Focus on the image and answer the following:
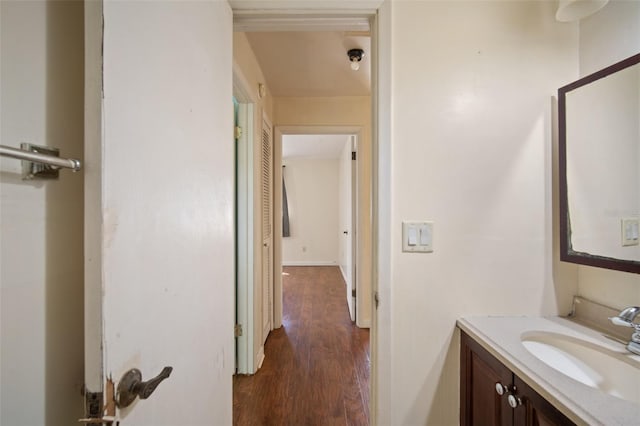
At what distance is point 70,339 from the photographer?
1.76 ft

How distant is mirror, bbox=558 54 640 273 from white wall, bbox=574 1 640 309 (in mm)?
89

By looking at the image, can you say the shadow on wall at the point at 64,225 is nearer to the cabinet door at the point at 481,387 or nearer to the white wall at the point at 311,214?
the cabinet door at the point at 481,387

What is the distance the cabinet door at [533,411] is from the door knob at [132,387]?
0.94 metres

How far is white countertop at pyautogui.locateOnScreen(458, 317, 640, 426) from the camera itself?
0.59m

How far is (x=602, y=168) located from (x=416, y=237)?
2.30ft

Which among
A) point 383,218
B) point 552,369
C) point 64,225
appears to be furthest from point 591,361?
point 64,225

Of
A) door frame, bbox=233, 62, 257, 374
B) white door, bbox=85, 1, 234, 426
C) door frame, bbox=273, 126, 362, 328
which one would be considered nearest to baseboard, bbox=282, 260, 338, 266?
door frame, bbox=273, 126, 362, 328

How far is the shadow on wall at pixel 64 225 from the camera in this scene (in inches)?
19.9

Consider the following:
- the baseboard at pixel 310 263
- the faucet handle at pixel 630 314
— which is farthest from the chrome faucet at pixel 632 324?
the baseboard at pixel 310 263

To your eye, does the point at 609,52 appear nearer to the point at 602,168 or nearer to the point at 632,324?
the point at 602,168

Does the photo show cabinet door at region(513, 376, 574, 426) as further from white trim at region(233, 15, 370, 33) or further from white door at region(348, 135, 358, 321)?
white door at region(348, 135, 358, 321)

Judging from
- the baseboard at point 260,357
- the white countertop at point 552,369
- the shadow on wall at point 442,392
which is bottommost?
the baseboard at point 260,357

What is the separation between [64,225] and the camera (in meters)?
0.53

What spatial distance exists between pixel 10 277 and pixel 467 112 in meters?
1.38
